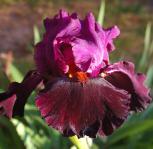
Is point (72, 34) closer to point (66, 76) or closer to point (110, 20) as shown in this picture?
point (66, 76)

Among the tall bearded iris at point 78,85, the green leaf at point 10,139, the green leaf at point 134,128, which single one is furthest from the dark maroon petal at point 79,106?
the green leaf at point 10,139

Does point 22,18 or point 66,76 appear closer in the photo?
point 66,76

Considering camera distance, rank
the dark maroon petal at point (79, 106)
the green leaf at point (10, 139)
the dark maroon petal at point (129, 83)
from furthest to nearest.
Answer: the green leaf at point (10, 139), the dark maroon petal at point (129, 83), the dark maroon petal at point (79, 106)

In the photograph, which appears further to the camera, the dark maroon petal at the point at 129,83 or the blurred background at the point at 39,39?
the blurred background at the point at 39,39

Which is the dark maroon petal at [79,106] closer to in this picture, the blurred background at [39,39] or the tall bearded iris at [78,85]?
the tall bearded iris at [78,85]

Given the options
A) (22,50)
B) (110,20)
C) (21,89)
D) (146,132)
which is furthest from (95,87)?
(110,20)

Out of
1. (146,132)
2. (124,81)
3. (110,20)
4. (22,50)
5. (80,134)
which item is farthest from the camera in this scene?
(110,20)

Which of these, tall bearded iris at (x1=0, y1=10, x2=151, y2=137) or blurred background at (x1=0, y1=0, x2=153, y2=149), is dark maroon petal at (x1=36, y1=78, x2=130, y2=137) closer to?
tall bearded iris at (x1=0, y1=10, x2=151, y2=137)

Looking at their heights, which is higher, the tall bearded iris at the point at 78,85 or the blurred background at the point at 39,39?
the tall bearded iris at the point at 78,85
